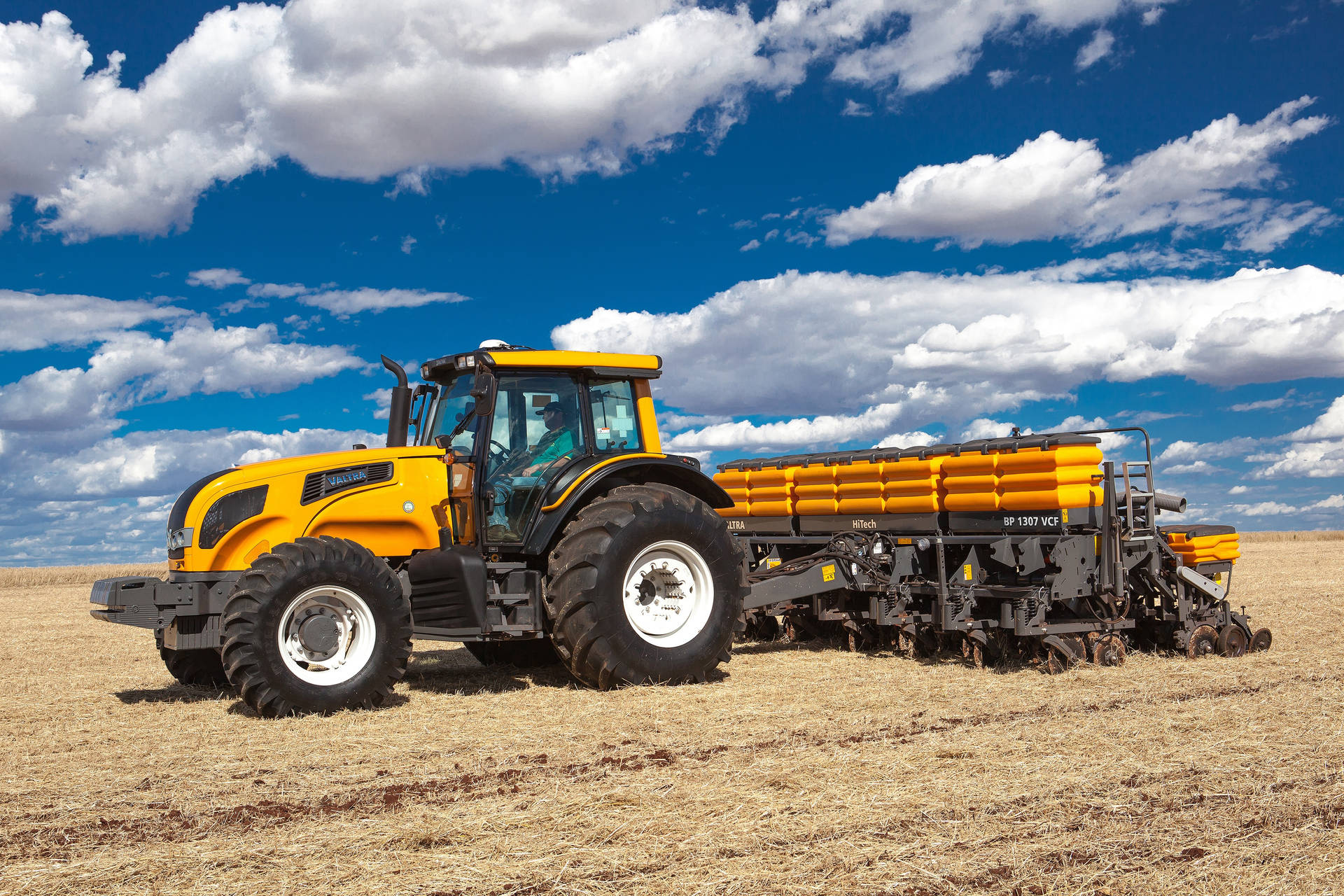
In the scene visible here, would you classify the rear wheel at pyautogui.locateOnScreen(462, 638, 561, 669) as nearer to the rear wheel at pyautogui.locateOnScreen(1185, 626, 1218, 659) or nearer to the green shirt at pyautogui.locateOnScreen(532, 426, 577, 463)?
the green shirt at pyautogui.locateOnScreen(532, 426, 577, 463)

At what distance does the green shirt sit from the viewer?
898 centimetres

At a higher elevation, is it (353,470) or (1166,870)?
(353,470)

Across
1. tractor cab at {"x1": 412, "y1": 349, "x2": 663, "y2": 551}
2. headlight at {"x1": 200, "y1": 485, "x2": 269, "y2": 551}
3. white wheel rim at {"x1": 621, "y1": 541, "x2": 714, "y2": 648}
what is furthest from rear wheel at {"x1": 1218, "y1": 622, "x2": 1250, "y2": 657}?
headlight at {"x1": 200, "y1": 485, "x2": 269, "y2": 551}

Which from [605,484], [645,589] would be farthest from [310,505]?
[645,589]

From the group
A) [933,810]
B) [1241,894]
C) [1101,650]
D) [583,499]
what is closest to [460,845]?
[933,810]

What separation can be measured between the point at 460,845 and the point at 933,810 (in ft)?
7.20

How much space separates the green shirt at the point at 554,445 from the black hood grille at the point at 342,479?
1.20 metres

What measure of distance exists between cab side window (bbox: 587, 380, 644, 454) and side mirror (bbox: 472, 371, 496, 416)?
97 cm

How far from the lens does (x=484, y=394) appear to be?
337 inches

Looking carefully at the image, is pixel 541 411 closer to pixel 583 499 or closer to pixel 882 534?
pixel 583 499

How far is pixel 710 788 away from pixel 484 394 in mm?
4005

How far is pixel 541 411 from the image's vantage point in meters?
9.03

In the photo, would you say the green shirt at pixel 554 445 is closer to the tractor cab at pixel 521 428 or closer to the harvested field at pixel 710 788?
the tractor cab at pixel 521 428

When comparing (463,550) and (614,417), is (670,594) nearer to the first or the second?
(614,417)
